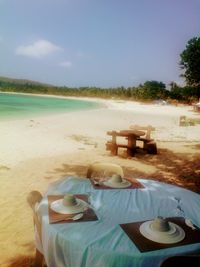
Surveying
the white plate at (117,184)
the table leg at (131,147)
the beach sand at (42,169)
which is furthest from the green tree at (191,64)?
the white plate at (117,184)

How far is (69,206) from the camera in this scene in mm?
2344

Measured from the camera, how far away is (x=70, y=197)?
2369 millimetres

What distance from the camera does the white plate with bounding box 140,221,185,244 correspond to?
1.93m

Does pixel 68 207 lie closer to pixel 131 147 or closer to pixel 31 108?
pixel 131 147

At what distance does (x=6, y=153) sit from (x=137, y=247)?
864cm

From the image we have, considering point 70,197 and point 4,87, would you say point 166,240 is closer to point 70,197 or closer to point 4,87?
point 70,197

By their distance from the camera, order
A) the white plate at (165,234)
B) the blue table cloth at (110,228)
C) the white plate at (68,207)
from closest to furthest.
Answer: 1. the blue table cloth at (110,228)
2. the white plate at (165,234)
3. the white plate at (68,207)

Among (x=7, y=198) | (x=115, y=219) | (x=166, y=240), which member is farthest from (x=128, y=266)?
(x=7, y=198)

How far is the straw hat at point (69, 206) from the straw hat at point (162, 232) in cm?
53

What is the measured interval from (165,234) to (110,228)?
1.23 ft

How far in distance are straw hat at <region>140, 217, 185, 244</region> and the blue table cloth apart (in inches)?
3.4

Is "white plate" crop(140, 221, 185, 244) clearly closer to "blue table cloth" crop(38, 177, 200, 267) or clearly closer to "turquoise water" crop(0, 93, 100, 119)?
"blue table cloth" crop(38, 177, 200, 267)

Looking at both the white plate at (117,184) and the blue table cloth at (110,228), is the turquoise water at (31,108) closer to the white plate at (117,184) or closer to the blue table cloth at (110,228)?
the white plate at (117,184)

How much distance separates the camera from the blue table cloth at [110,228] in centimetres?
178
